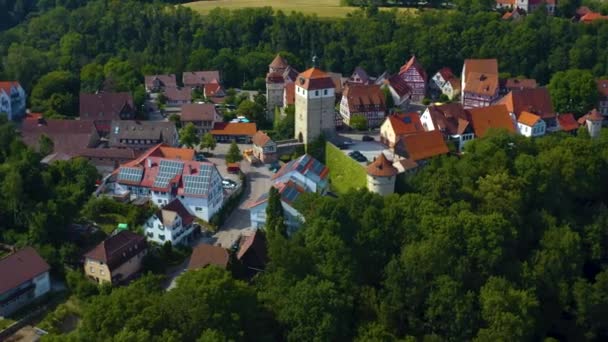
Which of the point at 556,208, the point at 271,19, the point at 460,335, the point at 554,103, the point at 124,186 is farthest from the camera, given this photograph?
the point at 271,19

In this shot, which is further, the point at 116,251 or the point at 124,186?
the point at 124,186

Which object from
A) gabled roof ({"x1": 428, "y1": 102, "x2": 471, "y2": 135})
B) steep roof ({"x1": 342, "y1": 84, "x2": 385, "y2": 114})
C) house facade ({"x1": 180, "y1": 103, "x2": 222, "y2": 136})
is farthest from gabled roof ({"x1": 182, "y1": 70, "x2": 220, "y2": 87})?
gabled roof ({"x1": 428, "y1": 102, "x2": 471, "y2": 135})

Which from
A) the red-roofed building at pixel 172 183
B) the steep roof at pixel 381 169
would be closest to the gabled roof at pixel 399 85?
the steep roof at pixel 381 169

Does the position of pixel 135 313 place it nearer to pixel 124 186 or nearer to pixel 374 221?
pixel 374 221

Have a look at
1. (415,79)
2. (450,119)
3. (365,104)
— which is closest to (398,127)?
(450,119)

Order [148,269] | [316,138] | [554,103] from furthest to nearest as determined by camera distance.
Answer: [554,103]
[316,138]
[148,269]

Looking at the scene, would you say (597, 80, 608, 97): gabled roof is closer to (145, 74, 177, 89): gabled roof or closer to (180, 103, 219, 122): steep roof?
(180, 103, 219, 122): steep roof

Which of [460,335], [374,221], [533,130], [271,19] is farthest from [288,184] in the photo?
[271,19]
